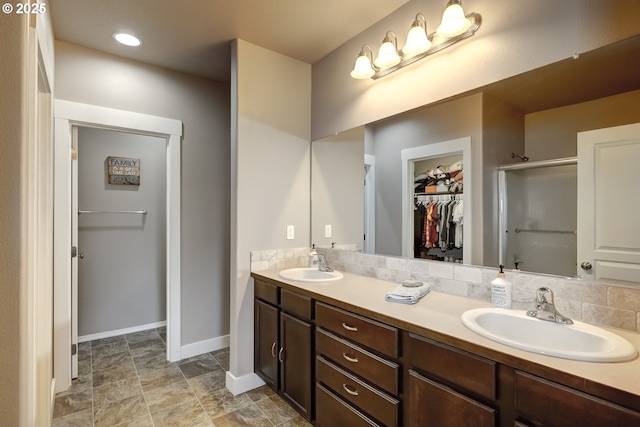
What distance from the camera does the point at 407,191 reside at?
2070mm

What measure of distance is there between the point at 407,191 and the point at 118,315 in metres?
3.24

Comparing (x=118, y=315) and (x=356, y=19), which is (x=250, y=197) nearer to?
(x=356, y=19)

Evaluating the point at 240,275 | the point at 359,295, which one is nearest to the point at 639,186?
the point at 359,295

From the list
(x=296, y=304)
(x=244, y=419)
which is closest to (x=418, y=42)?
(x=296, y=304)

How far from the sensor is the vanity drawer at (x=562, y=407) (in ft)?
2.66

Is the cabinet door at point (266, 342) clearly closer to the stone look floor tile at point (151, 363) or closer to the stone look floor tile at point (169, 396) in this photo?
the stone look floor tile at point (169, 396)

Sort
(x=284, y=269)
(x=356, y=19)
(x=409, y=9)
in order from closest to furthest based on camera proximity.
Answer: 1. (x=409, y=9)
2. (x=356, y=19)
3. (x=284, y=269)

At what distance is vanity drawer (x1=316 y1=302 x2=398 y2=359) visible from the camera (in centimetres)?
136

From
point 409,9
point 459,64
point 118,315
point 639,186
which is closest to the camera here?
point 639,186

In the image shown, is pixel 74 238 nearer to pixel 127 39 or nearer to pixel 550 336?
pixel 127 39

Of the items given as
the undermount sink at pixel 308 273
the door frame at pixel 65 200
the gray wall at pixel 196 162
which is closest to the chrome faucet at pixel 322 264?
the undermount sink at pixel 308 273

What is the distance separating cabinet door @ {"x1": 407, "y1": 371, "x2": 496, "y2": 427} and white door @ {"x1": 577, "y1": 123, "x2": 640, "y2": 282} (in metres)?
0.74

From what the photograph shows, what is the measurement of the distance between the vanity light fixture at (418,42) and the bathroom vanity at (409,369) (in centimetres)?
134

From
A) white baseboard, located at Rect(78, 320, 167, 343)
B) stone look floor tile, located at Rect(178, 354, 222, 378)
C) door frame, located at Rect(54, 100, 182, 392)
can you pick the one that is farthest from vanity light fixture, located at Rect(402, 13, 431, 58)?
white baseboard, located at Rect(78, 320, 167, 343)
